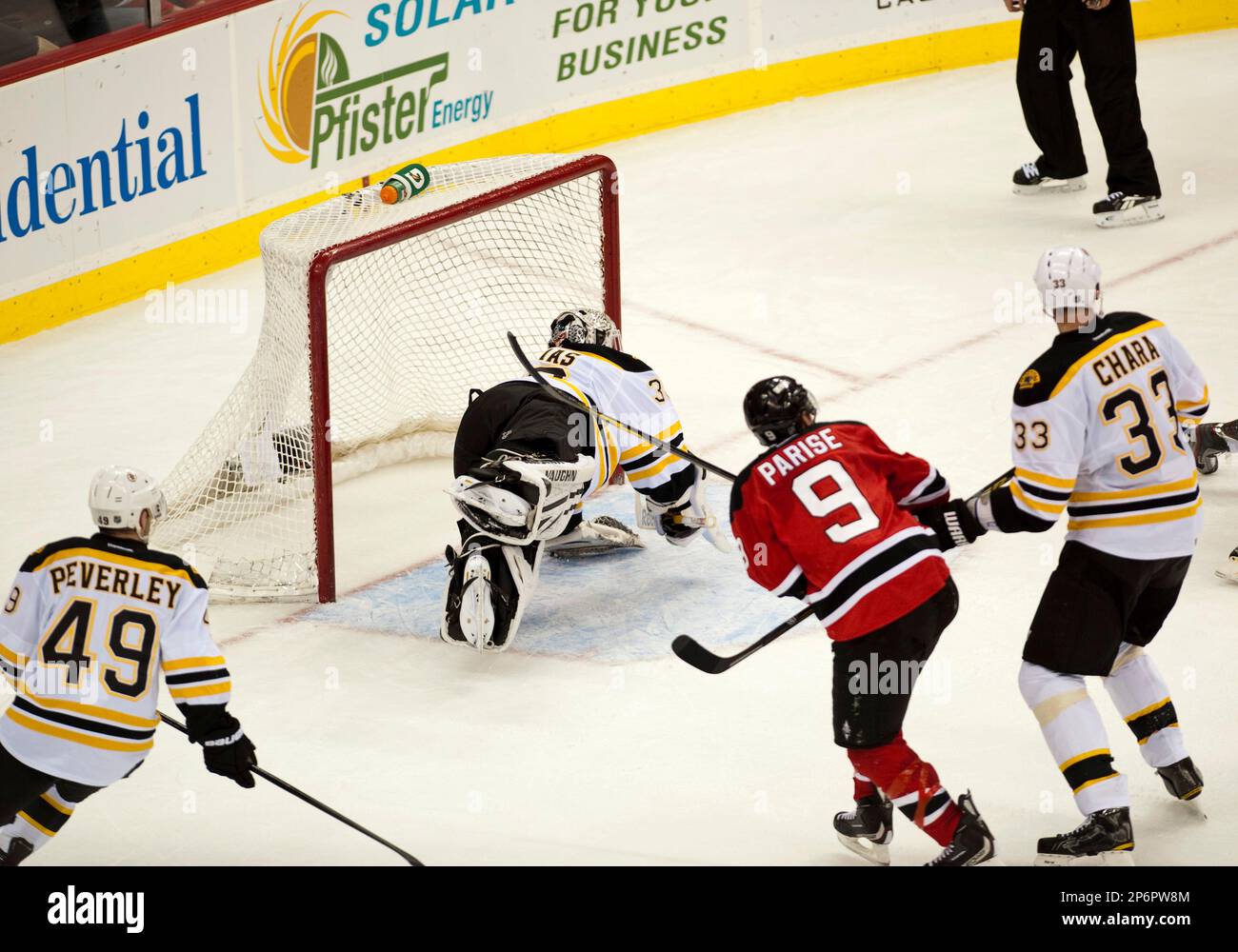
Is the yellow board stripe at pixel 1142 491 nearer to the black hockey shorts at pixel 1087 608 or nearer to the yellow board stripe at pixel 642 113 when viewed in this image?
the black hockey shorts at pixel 1087 608

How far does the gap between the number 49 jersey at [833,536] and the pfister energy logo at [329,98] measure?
4.75m

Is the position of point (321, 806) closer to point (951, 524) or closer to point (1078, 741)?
point (951, 524)

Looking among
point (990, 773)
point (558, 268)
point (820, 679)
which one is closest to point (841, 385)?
point (558, 268)

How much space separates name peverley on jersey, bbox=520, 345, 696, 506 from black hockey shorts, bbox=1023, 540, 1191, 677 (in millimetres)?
1486

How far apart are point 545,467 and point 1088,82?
3.95m

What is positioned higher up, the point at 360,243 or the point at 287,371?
the point at 360,243

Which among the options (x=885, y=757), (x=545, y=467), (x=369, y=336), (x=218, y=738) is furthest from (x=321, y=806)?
(x=369, y=336)

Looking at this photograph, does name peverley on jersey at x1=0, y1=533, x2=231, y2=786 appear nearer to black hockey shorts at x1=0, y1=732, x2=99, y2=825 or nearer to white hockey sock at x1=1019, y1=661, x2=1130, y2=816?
black hockey shorts at x1=0, y1=732, x2=99, y2=825

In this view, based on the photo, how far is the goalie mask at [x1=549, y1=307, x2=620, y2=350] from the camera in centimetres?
518

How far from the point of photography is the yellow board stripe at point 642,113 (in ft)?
24.3

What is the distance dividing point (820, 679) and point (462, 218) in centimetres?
180

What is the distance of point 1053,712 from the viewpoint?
363 centimetres

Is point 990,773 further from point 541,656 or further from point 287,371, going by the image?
point 287,371

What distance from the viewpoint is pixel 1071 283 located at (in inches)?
143
